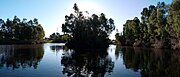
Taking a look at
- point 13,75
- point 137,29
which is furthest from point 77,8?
point 13,75

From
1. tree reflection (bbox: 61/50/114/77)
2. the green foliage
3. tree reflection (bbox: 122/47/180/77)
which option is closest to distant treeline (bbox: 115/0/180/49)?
the green foliage

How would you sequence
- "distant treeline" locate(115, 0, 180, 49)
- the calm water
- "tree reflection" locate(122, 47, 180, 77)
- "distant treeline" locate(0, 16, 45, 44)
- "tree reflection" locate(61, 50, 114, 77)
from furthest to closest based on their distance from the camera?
"distant treeline" locate(0, 16, 45, 44)
"distant treeline" locate(115, 0, 180, 49)
"tree reflection" locate(122, 47, 180, 77)
"tree reflection" locate(61, 50, 114, 77)
the calm water

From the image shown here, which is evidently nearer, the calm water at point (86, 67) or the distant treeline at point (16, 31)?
the calm water at point (86, 67)

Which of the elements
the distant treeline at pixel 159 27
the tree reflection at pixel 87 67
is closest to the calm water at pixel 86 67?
the tree reflection at pixel 87 67

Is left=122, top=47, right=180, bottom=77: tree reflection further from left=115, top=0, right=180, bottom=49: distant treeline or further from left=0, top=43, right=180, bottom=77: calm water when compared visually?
left=115, top=0, right=180, bottom=49: distant treeline

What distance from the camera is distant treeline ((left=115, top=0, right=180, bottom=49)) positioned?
269ft

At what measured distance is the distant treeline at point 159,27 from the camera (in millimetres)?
82131

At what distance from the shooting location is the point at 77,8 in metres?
97.5

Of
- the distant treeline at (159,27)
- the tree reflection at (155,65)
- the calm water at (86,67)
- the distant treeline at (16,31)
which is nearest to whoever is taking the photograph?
the calm water at (86,67)

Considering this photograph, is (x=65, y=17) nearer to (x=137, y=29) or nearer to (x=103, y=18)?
(x=103, y=18)

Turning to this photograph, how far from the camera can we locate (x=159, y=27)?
98.8 meters

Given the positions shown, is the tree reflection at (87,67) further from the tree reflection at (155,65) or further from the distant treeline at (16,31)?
the distant treeline at (16,31)

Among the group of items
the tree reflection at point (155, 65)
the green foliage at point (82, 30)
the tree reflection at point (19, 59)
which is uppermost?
the green foliage at point (82, 30)

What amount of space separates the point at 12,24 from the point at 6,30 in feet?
16.0
